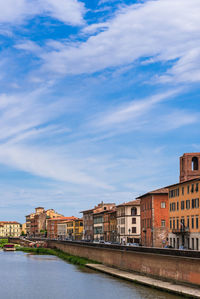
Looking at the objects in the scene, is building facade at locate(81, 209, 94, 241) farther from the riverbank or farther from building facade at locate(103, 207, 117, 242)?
the riverbank

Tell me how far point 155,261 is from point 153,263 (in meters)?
0.58

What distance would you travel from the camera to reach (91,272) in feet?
219

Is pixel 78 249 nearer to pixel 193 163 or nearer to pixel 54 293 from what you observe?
pixel 193 163

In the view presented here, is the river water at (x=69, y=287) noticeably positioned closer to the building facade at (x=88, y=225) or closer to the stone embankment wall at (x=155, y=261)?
the stone embankment wall at (x=155, y=261)

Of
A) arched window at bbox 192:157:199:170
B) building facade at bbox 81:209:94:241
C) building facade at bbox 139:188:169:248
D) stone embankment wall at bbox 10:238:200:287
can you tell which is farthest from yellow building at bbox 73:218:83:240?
stone embankment wall at bbox 10:238:200:287

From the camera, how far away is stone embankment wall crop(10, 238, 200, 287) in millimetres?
43031

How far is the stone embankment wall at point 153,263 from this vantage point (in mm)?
42969

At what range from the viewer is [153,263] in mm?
52312

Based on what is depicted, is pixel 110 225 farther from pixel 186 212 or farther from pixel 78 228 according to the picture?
pixel 186 212

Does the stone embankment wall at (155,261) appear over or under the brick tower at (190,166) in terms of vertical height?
under

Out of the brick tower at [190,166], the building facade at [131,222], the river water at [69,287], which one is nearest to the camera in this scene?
the river water at [69,287]

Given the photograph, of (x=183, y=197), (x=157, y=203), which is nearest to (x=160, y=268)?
(x=183, y=197)

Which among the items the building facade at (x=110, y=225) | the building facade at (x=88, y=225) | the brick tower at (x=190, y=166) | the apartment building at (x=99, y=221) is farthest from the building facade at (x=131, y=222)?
the building facade at (x=88, y=225)

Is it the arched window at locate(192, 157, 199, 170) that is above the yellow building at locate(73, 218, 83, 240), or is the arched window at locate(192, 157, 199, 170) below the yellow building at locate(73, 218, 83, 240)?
above
